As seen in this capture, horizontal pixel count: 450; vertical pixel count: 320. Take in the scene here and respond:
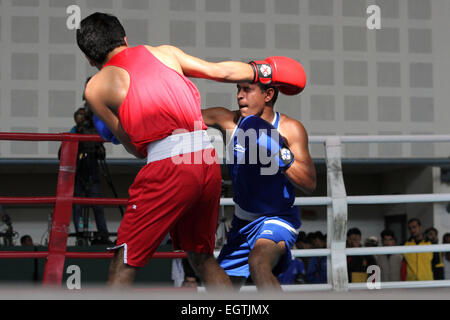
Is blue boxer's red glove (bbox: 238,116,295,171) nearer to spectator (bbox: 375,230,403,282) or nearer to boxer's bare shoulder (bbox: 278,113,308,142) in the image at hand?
boxer's bare shoulder (bbox: 278,113,308,142)

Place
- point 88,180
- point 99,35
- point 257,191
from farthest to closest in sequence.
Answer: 1. point 88,180
2. point 257,191
3. point 99,35

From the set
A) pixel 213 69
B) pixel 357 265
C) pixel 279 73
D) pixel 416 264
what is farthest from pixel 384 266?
pixel 213 69

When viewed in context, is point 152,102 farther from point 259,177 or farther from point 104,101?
point 259,177

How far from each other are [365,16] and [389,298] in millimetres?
9521

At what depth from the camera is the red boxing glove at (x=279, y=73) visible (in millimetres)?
1946

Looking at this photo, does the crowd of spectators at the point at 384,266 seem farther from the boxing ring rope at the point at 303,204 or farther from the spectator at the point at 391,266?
the boxing ring rope at the point at 303,204

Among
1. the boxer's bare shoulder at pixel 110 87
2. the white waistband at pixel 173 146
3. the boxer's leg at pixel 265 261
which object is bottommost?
the boxer's leg at pixel 265 261

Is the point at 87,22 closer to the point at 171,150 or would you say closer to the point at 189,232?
the point at 171,150

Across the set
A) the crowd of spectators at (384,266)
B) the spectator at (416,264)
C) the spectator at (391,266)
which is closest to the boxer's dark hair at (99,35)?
the crowd of spectators at (384,266)

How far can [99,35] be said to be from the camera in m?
1.82

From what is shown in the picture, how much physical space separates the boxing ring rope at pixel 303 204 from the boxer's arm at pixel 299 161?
0.53 metres

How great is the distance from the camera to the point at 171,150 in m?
1.77

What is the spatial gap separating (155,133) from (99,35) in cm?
39
